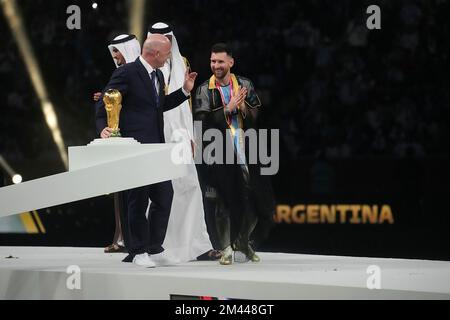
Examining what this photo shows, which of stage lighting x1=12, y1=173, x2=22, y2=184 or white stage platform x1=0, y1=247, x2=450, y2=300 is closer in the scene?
white stage platform x1=0, y1=247, x2=450, y2=300

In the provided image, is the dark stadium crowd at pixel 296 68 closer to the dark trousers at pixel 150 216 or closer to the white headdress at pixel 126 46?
the white headdress at pixel 126 46

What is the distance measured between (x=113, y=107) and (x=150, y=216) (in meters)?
0.77

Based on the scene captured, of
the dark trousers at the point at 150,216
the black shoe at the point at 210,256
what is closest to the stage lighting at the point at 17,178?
the black shoe at the point at 210,256

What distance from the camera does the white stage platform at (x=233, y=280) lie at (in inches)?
200

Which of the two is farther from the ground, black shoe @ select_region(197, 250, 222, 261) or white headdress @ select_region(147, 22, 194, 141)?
white headdress @ select_region(147, 22, 194, 141)

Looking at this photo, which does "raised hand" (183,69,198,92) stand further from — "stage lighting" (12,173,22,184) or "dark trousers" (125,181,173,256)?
"stage lighting" (12,173,22,184)

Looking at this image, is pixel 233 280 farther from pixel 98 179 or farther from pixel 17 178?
pixel 17 178

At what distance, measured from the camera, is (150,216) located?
6.14m

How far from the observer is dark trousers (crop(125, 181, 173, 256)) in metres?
6.03

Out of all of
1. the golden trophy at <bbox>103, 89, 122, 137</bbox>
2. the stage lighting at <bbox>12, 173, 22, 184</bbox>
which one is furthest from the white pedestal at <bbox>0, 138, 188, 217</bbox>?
the stage lighting at <bbox>12, 173, 22, 184</bbox>

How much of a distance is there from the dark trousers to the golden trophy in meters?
0.43

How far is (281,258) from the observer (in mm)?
6957
